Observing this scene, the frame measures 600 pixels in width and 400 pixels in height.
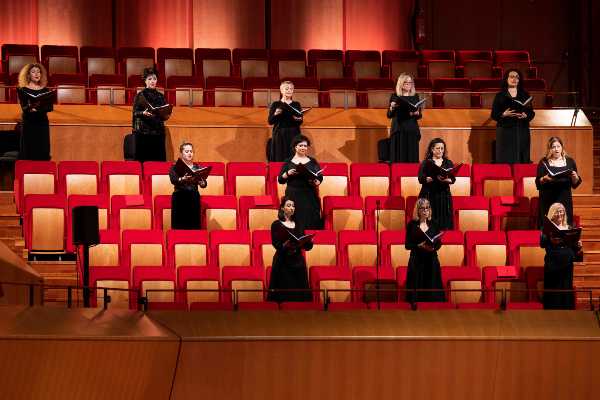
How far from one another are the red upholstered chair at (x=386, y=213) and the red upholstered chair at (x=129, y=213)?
0.65m

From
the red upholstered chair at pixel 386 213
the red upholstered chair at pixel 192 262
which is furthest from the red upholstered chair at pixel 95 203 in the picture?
the red upholstered chair at pixel 386 213

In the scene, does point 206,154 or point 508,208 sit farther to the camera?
point 206,154

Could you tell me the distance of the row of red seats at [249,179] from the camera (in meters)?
4.05

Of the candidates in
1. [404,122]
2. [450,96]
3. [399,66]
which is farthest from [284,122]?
[399,66]

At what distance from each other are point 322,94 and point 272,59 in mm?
442

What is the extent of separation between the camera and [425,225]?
3.58 m

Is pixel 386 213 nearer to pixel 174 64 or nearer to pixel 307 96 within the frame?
pixel 307 96

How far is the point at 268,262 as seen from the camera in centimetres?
374

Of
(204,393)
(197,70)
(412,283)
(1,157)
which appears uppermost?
(197,70)

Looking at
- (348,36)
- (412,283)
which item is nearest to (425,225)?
(412,283)

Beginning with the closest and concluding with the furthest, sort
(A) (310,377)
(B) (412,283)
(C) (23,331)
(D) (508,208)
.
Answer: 1. (C) (23,331)
2. (A) (310,377)
3. (B) (412,283)
4. (D) (508,208)

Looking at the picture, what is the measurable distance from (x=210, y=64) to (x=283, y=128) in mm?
1067

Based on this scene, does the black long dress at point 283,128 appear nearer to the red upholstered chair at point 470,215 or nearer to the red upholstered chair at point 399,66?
the red upholstered chair at point 470,215

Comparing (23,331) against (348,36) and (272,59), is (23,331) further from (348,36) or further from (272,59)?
(348,36)
